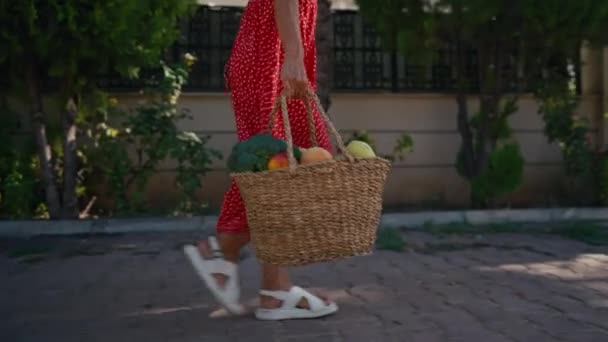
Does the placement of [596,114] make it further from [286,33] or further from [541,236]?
[286,33]

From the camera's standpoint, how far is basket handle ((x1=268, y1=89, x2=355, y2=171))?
249 centimetres

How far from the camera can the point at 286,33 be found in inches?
107

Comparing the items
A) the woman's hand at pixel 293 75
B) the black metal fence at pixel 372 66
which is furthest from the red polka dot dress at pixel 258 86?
the black metal fence at pixel 372 66

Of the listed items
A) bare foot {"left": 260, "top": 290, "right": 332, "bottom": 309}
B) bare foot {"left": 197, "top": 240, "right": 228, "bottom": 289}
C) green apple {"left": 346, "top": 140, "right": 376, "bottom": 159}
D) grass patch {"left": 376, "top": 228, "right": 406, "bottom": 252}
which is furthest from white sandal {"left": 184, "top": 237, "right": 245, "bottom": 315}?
grass patch {"left": 376, "top": 228, "right": 406, "bottom": 252}

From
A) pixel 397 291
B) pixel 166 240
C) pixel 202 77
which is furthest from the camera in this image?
pixel 202 77

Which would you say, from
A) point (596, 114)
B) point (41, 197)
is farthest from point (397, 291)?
point (596, 114)

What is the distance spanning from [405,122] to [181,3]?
310 cm

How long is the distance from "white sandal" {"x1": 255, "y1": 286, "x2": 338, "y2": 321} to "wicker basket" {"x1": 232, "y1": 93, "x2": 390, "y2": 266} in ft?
1.23

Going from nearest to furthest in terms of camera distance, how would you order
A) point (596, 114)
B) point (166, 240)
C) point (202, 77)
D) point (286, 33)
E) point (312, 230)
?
point (312, 230) < point (286, 33) < point (166, 240) < point (202, 77) < point (596, 114)

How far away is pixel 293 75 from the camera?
2.70 meters

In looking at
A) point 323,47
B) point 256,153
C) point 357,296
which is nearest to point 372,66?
point 323,47

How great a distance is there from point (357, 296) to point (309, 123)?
99 cm

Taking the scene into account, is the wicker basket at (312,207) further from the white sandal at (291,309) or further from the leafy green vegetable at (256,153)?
the white sandal at (291,309)

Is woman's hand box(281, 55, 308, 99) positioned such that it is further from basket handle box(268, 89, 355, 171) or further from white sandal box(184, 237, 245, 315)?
white sandal box(184, 237, 245, 315)
